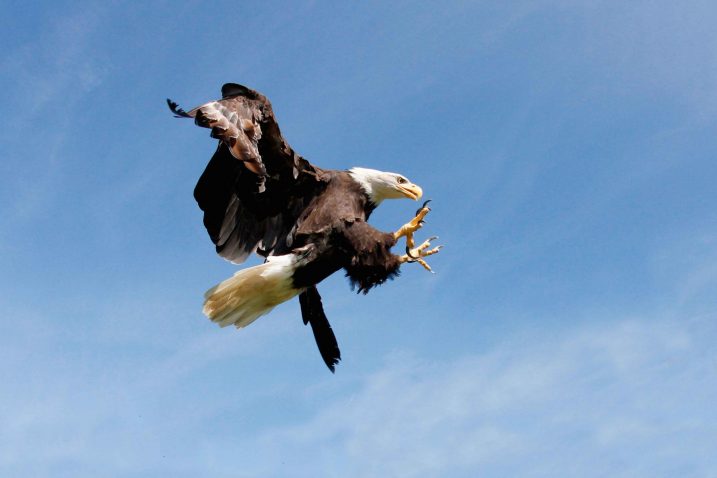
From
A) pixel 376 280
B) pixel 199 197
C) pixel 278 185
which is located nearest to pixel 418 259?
pixel 376 280

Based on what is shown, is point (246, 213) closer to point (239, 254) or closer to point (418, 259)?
point (239, 254)

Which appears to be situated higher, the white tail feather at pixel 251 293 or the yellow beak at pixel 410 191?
the yellow beak at pixel 410 191

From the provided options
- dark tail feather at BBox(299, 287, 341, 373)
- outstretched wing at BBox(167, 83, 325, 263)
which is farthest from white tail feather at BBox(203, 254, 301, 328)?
dark tail feather at BBox(299, 287, 341, 373)

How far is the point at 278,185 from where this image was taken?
6750mm

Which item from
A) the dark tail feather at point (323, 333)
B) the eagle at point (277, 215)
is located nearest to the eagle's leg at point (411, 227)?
the eagle at point (277, 215)

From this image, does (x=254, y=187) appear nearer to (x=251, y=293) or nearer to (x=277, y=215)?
(x=277, y=215)

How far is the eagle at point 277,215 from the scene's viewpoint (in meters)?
6.08

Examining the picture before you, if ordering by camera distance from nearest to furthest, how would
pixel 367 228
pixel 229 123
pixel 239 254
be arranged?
pixel 229 123
pixel 367 228
pixel 239 254

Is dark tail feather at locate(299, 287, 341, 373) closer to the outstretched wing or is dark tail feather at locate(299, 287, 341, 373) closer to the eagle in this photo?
the eagle

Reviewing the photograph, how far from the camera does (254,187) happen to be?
662 cm

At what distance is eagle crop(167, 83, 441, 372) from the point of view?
239 inches

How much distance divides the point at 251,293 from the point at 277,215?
2.71 feet

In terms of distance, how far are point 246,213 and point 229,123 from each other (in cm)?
138

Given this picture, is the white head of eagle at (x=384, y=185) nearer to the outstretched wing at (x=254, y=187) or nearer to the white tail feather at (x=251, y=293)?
the outstretched wing at (x=254, y=187)
